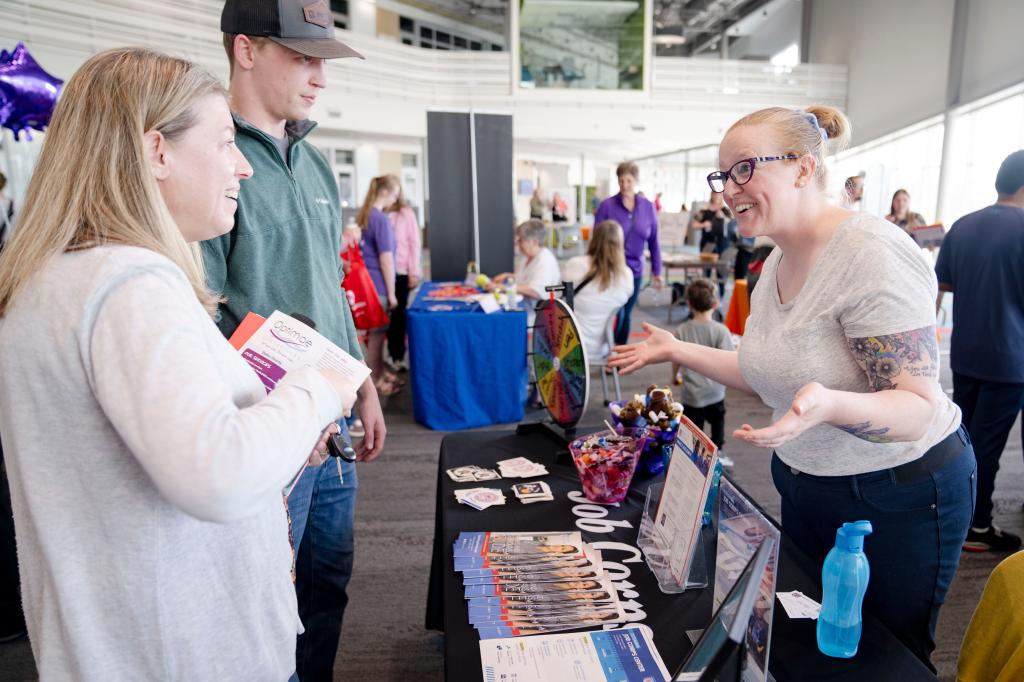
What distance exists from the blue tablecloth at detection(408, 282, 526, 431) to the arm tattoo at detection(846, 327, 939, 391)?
2.85 meters

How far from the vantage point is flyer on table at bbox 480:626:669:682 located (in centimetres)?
92

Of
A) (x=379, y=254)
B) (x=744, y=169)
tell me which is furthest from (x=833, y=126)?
(x=379, y=254)

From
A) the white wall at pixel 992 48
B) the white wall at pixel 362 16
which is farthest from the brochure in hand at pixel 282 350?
the white wall at pixel 362 16

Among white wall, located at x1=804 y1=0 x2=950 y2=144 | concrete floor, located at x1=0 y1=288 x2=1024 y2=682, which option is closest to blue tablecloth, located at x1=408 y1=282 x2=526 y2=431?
concrete floor, located at x1=0 y1=288 x2=1024 y2=682

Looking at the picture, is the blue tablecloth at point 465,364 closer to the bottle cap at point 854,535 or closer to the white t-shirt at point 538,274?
the white t-shirt at point 538,274

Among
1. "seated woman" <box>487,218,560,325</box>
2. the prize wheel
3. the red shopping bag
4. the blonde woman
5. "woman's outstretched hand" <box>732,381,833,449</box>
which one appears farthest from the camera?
"seated woman" <box>487,218,560,325</box>

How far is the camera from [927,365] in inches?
41.1

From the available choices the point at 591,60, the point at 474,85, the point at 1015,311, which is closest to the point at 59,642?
→ the point at 1015,311

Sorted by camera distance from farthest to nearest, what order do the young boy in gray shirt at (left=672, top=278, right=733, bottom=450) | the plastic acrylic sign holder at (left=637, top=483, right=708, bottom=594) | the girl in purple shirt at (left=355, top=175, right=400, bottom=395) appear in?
1. the girl in purple shirt at (left=355, top=175, right=400, bottom=395)
2. the young boy in gray shirt at (left=672, top=278, right=733, bottom=450)
3. the plastic acrylic sign holder at (left=637, top=483, right=708, bottom=594)

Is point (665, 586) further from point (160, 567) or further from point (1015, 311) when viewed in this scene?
point (1015, 311)

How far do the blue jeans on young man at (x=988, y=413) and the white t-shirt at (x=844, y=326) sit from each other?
1620mm

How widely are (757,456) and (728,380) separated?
2.40 metres

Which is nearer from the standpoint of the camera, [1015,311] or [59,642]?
[59,642]

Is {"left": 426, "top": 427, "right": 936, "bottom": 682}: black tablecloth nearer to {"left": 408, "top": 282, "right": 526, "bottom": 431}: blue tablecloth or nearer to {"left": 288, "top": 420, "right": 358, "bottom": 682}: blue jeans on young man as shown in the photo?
{"left": 288, "top": 420, "right": 358, "bottom": 682}: blue jeans on young man
